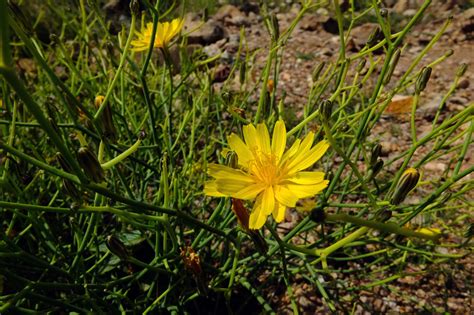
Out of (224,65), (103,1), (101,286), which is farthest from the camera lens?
(103,1)

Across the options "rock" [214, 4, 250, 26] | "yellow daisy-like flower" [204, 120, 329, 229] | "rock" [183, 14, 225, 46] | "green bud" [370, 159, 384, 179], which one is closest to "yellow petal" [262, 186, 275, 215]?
"yellow daisy-like flower" [204, 120, 329, 229]

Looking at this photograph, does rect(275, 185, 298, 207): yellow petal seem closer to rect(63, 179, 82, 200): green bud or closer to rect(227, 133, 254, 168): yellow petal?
rect(227, 133, 254, 168): yellow petal

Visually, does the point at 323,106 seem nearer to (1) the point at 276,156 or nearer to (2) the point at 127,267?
(1) the point at 276,156

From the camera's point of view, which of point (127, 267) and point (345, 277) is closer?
point (127, 267)

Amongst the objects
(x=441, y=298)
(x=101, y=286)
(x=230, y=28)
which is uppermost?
(x=230, y=28)

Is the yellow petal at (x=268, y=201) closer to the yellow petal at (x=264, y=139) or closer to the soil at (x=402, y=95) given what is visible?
the yellow petal at (x=264, y=139)

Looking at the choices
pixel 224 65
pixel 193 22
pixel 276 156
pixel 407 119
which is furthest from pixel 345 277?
pixel 193 22

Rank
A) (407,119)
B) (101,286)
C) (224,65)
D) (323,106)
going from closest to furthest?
(323,106), (101,286), (407,119), (224,65)
